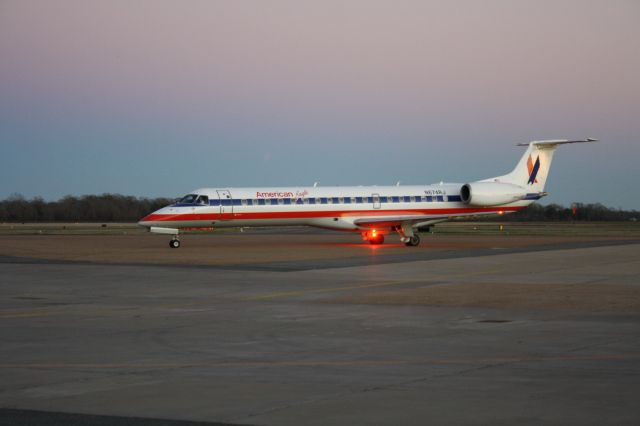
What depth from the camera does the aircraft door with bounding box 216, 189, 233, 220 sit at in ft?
143

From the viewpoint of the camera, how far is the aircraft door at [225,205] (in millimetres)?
43656

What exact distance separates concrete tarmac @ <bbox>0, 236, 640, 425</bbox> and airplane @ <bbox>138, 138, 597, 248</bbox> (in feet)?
61.0

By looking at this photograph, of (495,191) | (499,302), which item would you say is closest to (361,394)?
(499,302)

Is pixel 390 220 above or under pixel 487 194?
under

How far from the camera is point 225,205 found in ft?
144

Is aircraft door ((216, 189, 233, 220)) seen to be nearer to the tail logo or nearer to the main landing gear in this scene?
the main landing gear

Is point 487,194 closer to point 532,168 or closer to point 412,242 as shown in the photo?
point 532,168

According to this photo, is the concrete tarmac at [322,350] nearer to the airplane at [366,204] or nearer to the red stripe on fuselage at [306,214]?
the red stripe on fuselage at [306,214]

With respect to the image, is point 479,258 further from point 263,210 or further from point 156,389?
point 156,389

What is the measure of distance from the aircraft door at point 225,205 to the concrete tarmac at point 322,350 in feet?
61.6

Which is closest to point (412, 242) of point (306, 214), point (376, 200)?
point (376, 200)

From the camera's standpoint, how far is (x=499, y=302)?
18625 mm

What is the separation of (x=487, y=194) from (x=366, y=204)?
6.29 meters

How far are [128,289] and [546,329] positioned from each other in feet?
37.4
